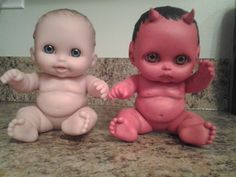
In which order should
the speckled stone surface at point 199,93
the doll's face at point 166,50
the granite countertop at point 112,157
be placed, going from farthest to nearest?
the speckled stone surface at point 199,93 < the doll's face at point 166,50 < the granite countertop at point 112,157

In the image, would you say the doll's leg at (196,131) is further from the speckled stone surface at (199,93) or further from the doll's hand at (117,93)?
the speckled stone surface at (199,93)

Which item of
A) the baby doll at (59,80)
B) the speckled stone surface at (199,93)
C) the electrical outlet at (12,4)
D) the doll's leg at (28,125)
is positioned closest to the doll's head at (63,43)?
the baby doll at (59,80)

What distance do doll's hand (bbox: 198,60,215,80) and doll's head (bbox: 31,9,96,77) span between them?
25 centimetres

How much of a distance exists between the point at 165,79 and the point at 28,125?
306mm

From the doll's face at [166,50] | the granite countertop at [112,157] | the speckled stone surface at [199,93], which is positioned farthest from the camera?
the speckled stone surface at [199,93]

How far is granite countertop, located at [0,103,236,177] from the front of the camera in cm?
48

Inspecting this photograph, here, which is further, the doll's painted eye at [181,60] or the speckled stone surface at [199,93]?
the speckled stone surface at [199,93]

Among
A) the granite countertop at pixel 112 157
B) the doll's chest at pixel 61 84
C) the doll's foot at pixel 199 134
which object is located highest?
the doll's chest at pixel 61 84

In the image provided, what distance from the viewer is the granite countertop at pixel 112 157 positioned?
48cm

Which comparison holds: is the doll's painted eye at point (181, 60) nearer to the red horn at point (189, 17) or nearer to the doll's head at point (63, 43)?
the red horn at point (189, 17)

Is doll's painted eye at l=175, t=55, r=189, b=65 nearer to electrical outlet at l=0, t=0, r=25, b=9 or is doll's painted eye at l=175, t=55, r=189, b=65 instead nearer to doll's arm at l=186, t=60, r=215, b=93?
doll's arm at l=186, t=60, r=215, b=93

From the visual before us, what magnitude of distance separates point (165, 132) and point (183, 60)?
198mm

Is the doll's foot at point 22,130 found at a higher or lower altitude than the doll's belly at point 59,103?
lower

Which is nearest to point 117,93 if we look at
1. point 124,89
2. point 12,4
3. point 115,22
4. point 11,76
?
point 124,89
